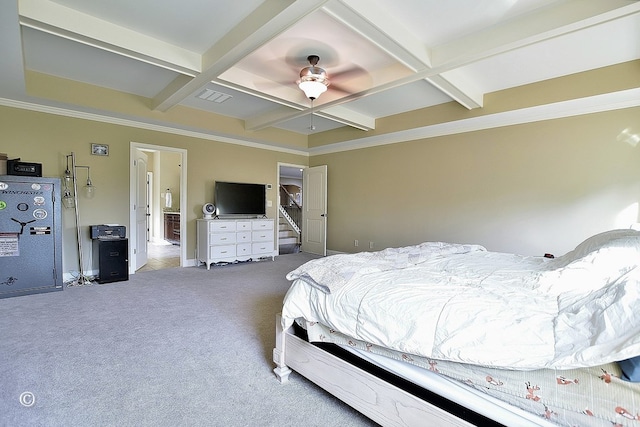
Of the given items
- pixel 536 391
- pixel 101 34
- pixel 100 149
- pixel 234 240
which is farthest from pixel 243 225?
pixel 536 391

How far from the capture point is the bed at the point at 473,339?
1013 millimetres

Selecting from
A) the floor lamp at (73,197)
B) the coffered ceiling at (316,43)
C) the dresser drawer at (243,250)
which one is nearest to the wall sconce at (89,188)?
the floor lamp at (73,197)

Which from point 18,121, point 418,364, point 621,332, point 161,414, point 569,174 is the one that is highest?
point 18,121

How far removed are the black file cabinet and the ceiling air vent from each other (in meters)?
2.42

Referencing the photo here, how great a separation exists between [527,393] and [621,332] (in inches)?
14.7

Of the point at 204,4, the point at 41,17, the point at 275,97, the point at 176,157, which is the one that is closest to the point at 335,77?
the point at 275,97

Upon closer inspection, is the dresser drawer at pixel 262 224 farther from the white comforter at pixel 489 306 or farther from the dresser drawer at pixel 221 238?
the white comforter at pixel 489 306

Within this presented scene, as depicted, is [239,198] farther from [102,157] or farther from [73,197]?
[73,197]

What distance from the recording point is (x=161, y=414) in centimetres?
164

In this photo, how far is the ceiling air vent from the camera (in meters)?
4.24

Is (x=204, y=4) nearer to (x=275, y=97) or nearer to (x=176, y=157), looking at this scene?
(x=275, y=97)

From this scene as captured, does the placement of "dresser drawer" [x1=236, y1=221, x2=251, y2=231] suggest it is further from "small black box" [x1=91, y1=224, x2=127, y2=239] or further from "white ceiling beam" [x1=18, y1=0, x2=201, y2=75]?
"white ceiling beam" [x1=18, y1=0, x2=201, y2=75]

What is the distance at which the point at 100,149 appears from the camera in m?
4.53

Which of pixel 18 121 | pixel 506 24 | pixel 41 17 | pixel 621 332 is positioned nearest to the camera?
pixel 621 332
